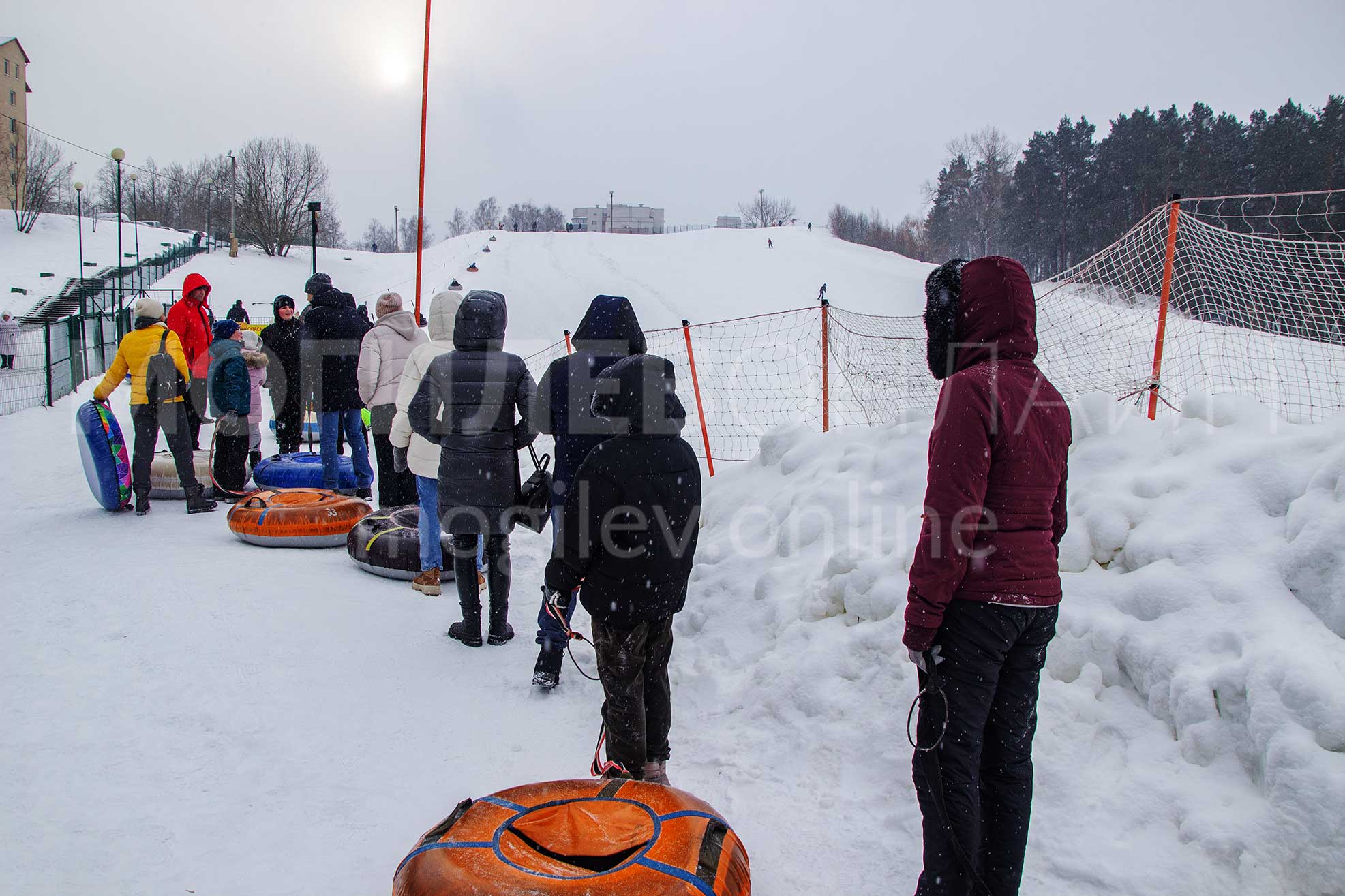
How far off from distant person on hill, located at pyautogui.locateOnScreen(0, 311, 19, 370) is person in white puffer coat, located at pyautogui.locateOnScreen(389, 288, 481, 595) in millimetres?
22528

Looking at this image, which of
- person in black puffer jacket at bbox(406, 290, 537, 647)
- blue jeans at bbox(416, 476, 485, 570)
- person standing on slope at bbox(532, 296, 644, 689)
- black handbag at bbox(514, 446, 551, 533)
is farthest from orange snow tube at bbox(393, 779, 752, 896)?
blue jeans at bbox(416, 476, 485, 570)

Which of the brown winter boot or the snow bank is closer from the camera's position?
the snow bank

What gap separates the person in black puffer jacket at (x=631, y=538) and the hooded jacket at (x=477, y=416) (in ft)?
4.99

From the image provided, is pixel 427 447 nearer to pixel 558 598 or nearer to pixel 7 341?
pixel 558 598

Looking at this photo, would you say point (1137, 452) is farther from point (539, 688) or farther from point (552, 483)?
point (539, 688)

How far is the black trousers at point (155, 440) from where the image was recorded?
22.6ft

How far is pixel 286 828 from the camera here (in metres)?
2.95

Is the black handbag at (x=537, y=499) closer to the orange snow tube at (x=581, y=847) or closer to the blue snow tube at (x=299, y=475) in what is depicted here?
the orange snow tube at (x=581, y=847)

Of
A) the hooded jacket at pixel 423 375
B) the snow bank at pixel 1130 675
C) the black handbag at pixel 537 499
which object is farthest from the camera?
the hooded jacket at pixel 423 375

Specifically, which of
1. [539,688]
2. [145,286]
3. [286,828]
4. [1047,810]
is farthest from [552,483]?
[145,286]

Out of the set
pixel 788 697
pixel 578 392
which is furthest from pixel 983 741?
Answer: pixel 578 392

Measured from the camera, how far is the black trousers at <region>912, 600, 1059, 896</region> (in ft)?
7.53

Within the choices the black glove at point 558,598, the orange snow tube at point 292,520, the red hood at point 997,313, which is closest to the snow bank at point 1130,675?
the black glove at point 558,598

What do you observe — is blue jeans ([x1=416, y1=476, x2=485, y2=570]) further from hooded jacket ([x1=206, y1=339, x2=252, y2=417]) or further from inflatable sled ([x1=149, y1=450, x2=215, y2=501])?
inflatable sled ([x1=149, y1=450, x2=215, y2=501])
